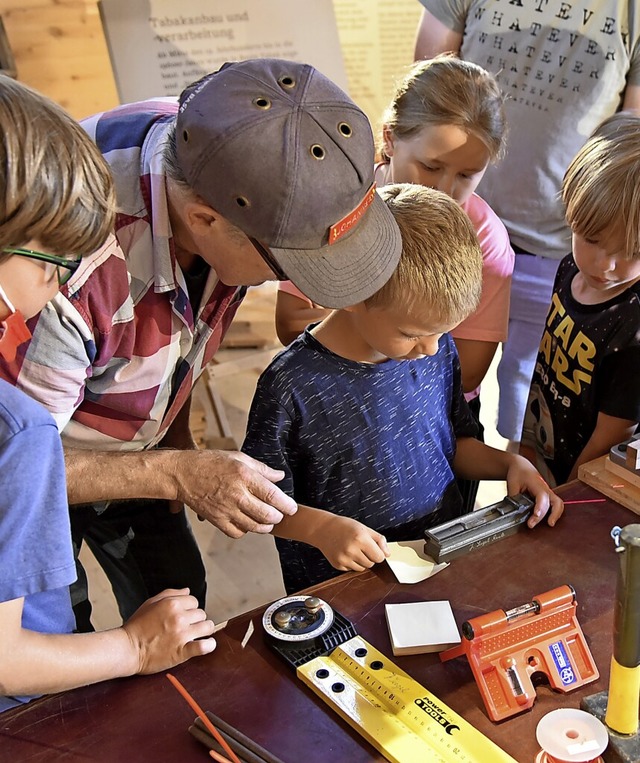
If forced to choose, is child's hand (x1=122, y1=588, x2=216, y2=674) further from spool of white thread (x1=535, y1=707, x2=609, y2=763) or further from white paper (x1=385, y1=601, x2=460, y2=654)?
spool of white thread (x1=535, y1=707, x2=609, y2=763)

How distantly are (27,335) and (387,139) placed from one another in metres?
1.08

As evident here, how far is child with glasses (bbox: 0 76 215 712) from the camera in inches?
32.6

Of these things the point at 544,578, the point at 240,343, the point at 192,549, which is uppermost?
the point at 544,578

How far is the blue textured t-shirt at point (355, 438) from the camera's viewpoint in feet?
4.38

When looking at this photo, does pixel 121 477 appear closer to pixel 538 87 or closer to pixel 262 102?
pixel 262 102

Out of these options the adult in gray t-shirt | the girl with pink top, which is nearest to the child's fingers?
the girl with pink top

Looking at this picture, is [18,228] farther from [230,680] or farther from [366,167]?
[230,680]

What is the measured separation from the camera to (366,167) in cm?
107

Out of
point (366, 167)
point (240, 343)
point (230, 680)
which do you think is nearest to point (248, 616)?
point (230, 680)

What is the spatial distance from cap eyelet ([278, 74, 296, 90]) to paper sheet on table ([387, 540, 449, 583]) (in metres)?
0.70

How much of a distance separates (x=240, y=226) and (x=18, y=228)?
0.32 meters

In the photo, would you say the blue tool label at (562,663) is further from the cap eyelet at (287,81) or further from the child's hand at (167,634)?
the cap eyelet at (287,81)

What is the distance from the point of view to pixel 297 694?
99 cm

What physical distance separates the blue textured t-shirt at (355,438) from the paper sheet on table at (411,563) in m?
0.19
